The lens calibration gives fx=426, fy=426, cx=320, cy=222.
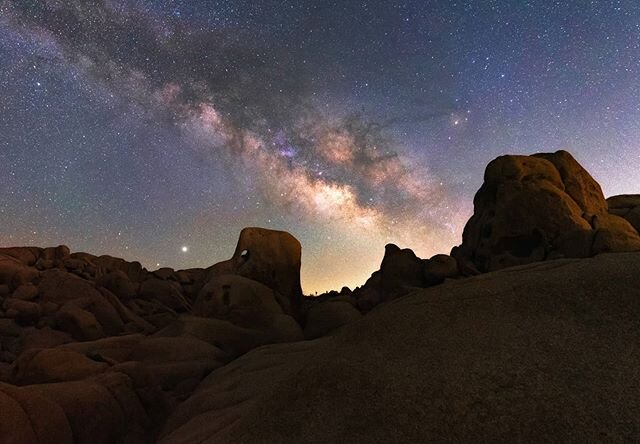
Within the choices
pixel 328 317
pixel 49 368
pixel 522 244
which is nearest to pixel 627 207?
pixel 522 244

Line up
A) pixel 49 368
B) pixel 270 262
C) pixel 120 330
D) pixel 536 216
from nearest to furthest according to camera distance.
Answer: pixel 49 368 < pixel 536 216 < pixel 120 330 < pixel 270 262

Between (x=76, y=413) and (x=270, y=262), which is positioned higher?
(x=270, y=262)

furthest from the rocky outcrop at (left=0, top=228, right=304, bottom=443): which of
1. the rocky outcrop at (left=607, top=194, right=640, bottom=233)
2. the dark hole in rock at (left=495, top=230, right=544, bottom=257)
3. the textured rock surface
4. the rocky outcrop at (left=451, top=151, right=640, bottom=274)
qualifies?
the rocky outcrop at (left=607, top=194, right=640, bottom=233)

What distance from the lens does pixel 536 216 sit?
1489cm

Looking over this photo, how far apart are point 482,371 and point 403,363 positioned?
0.87m

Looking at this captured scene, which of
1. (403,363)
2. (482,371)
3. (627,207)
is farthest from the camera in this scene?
(627,207)

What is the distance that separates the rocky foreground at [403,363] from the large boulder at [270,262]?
3332 millimetres

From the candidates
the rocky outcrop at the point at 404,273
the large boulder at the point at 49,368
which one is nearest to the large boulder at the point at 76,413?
the large boulder at the point at 49,368

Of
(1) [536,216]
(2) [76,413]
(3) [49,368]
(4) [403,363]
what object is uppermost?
(1) [536,216]

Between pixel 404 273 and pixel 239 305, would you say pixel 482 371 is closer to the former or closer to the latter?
pixel 239 305

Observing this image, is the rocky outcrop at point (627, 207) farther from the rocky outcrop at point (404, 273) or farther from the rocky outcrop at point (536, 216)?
the rocky outcrop at point (404, 273)

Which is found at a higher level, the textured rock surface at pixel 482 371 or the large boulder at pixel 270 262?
the large boulder at pixel 270 262

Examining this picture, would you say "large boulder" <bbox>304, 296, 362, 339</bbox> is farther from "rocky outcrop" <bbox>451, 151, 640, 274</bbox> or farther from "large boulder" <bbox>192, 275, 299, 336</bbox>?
"rocky outcrop" <bbox>451, 151, 640, 274</bbox>

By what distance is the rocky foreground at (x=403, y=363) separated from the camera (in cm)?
369
